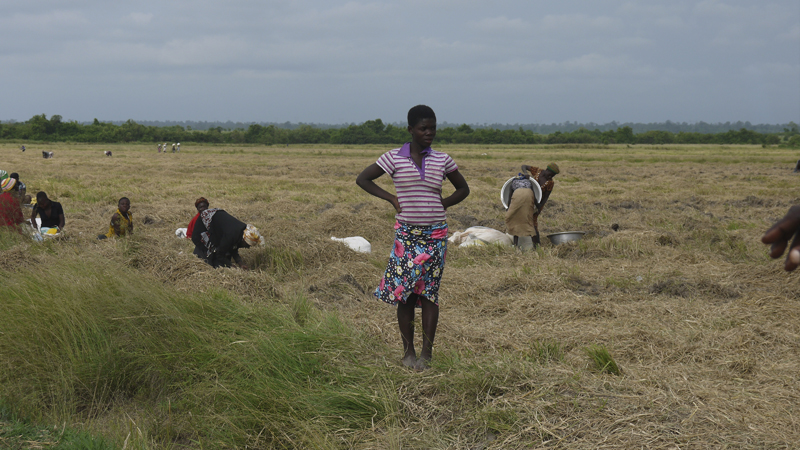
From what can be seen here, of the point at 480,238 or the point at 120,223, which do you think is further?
the point at 480,238

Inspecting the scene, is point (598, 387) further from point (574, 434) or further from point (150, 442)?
point (150, 442)

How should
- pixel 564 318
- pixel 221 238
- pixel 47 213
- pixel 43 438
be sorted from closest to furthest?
pixel 43 438 < pixel 564 318 < pixel 221 238 < pixel 47 213

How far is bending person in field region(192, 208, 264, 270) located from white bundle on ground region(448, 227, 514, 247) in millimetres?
2689

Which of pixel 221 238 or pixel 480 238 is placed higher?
pixel 221 238

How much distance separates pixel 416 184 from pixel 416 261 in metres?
0.42

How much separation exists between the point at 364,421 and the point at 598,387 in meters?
1.14

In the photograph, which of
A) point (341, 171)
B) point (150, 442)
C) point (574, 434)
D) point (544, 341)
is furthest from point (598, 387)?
point (341, 171)

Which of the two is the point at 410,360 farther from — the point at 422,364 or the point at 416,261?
the point at 416,261

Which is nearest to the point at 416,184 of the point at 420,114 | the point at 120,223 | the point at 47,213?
the point at 420,114

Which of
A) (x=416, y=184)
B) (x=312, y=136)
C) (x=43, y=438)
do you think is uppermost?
(x=312, y=136)

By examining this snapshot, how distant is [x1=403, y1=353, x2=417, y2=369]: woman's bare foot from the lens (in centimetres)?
330

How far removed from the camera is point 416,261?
325 cm

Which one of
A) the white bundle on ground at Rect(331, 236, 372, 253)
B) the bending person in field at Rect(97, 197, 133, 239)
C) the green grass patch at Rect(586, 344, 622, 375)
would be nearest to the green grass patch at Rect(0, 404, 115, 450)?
the green grass patch at Rect(586, 344, 622, 375)

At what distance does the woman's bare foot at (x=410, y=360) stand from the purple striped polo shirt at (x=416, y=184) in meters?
0.74
